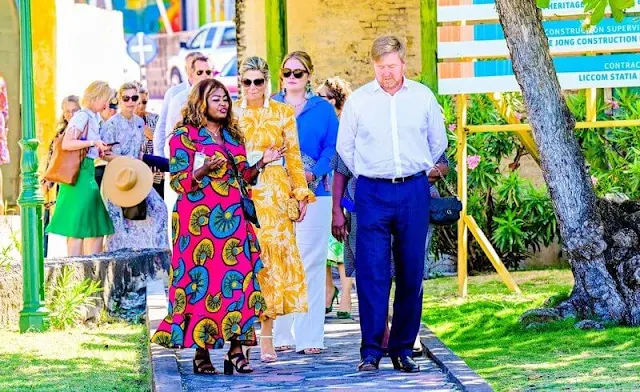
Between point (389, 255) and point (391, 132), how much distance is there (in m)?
0.71

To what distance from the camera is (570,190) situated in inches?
A: 454

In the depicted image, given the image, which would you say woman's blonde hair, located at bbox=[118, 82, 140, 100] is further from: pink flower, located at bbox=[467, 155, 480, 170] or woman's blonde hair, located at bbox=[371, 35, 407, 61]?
woman's blonde hair, located at bbox=[371, 35, 407, 61]

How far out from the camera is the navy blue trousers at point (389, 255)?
374 inches

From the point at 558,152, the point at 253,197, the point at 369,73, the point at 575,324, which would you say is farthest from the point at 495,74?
the point at 369,73

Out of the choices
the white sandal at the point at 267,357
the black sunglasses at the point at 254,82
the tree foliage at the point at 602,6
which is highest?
the tree foliage at the point at 602,6

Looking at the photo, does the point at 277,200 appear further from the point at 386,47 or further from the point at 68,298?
the point at 68,298

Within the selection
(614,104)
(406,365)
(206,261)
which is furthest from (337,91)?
(614,104)

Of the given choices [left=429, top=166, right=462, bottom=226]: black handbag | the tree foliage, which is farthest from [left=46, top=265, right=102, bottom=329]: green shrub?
the tree foliage

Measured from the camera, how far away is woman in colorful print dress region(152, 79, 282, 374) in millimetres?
9602

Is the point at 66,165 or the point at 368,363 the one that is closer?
the point at 368,363

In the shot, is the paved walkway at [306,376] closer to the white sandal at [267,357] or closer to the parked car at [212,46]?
the white sandal at [267,357]

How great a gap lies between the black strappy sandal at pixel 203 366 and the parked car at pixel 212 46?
33184 mm

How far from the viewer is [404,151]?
951 centimetres

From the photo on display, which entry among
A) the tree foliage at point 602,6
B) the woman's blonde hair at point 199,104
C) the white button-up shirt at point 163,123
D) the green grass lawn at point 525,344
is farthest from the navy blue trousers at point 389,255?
the white button-up shirt at point 163,123
